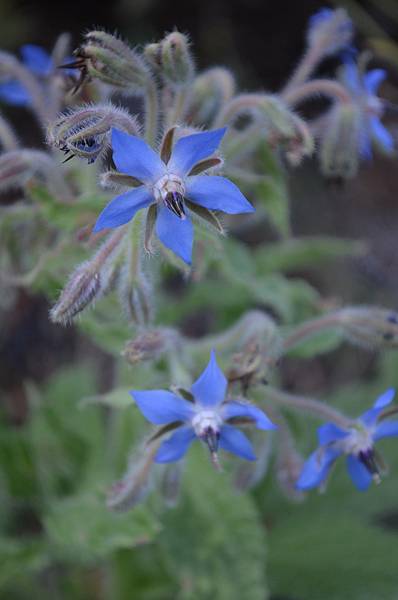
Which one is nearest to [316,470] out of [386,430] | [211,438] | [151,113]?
[386,430]

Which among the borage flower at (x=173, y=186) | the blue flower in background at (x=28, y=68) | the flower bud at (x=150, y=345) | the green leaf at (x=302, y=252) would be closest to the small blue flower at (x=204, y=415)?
the flower bud at (x=150, y=345)

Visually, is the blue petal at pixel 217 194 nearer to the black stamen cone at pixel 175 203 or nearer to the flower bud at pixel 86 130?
the black stamen cone at pixel 175 203

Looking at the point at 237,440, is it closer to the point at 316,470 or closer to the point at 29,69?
the point at 316,470

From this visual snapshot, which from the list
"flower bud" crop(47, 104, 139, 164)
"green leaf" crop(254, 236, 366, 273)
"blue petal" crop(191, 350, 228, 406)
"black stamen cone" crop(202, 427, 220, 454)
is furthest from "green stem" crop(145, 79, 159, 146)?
"green leaf" crop(254, 236, 366, 273)

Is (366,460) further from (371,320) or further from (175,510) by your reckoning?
(175,510)

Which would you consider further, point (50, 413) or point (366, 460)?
point (50, 413)

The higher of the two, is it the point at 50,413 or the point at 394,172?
the point at 394,172

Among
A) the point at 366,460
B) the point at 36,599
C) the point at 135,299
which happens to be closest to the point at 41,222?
the point at 135,299
